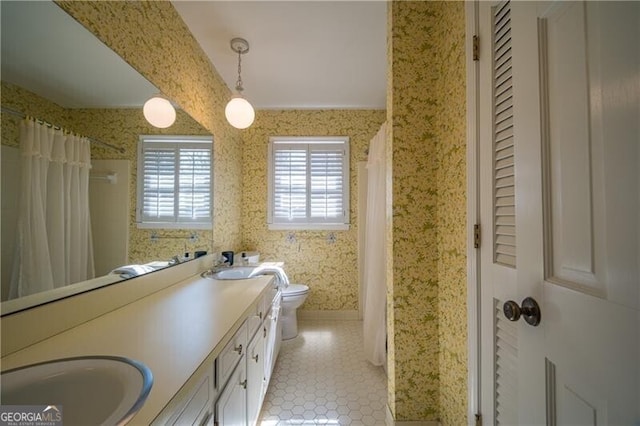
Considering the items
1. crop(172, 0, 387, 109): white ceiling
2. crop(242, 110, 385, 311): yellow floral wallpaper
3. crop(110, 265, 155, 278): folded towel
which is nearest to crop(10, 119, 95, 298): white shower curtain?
crop(110, 265, 155, 278): folded towel

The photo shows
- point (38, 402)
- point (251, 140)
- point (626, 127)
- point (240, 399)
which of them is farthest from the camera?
point (251, 140)

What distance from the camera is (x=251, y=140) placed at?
3057 mm

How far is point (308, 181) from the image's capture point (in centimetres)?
308

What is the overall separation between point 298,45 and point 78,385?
7.42 feet

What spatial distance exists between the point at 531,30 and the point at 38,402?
1.65 meters

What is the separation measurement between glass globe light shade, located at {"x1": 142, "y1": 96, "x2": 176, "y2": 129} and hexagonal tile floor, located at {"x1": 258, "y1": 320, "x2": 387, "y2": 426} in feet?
6.31

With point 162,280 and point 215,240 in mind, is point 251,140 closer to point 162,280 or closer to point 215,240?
point 215,240

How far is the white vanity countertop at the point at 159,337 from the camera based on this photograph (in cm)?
64

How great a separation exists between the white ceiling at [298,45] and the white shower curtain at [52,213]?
131 cm

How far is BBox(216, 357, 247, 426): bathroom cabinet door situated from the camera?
2.90 ft

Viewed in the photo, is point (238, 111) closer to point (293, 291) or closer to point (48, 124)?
point (48, 124)

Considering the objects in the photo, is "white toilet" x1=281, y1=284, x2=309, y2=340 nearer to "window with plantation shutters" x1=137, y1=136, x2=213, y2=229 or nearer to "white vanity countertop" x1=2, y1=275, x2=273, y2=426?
"window with plantation shutters" x1=137, y1=136, x2=213, y2=229

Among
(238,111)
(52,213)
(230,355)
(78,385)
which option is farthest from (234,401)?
(238,111)

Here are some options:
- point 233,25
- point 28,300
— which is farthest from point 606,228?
point 233,25
